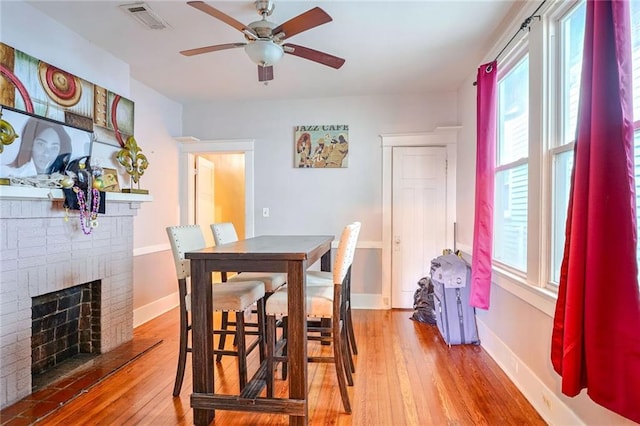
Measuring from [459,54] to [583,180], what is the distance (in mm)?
2068

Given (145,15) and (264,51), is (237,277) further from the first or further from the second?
(145,15)

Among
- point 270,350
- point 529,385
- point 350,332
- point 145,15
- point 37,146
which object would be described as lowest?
point 529,385

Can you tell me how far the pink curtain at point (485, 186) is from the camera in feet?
8.93

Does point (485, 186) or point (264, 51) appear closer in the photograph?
point (264, 51)

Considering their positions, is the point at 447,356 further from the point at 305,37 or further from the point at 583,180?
the point at 305,37

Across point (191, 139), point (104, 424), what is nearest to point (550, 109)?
point (104, 424)

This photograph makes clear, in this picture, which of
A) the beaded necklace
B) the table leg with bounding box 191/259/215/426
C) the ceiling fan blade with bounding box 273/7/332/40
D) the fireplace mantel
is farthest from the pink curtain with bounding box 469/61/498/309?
the fireplace mantel

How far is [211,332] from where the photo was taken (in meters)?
1.95

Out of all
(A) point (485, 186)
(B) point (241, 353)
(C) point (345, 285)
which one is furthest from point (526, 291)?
(B) point (241, 353)

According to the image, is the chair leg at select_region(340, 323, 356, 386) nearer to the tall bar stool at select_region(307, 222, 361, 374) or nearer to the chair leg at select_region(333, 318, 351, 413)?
the tall bar stool at select_region(307, 222, 361, 374)

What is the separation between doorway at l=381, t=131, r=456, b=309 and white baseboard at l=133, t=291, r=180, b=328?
254cm

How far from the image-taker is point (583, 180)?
147cm

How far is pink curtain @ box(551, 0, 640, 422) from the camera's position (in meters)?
1.30

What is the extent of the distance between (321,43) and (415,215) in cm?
222
